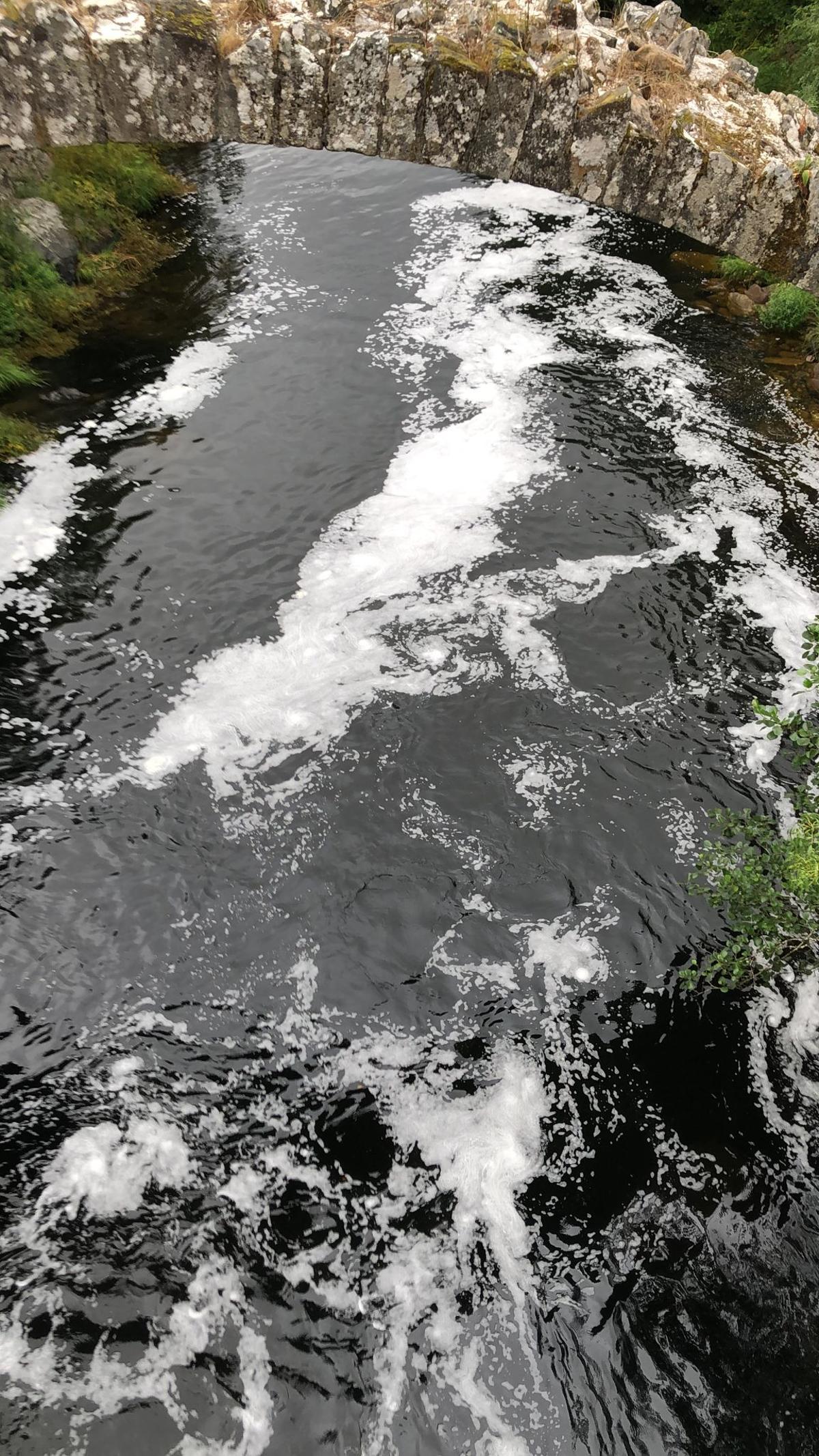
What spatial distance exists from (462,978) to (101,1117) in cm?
316

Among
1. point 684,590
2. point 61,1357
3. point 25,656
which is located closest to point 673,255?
point 684,590

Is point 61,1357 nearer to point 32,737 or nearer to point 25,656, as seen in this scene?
point 32,737

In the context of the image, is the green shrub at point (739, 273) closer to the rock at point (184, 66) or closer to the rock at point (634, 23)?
the rock at point (634, 23)

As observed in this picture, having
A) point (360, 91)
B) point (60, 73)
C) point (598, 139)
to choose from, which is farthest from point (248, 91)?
point (598, 139)

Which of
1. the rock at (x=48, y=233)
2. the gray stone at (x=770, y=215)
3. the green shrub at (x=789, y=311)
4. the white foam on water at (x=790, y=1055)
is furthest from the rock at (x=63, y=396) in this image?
the white foam on water at (x=790, y=1055)

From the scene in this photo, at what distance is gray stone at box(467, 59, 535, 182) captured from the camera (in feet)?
25.8

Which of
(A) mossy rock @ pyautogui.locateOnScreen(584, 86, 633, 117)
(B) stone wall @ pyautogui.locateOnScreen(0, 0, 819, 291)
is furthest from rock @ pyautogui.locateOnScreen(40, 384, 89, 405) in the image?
(A) mossy rock @ pyautogui.locateOnScreen(584, 86, 633, 117)

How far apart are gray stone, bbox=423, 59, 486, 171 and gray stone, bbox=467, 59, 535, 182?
73 mm

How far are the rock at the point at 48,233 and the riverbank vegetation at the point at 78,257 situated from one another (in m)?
0.11

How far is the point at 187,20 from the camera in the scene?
7594 millimetres

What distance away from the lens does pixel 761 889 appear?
23.0 ft

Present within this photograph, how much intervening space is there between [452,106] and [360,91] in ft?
2.83

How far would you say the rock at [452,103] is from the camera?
786 cm

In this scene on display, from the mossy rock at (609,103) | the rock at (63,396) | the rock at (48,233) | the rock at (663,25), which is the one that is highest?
the rock at (663,25)
